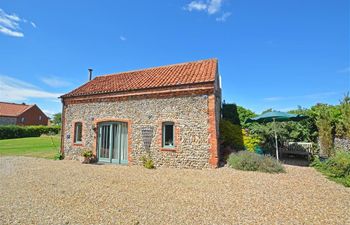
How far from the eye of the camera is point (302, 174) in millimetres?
7930

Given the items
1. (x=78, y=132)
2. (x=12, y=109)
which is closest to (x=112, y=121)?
(x=78, y=132)

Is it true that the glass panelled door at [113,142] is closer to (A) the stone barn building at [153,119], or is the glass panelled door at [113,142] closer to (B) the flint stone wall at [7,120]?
(A) the stone barn building at [153,119]

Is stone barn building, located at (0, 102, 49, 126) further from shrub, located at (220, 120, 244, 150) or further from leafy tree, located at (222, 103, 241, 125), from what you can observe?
shrub, located at (220, 120, 244, 150)

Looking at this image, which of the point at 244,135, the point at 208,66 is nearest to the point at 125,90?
the point at 208,66

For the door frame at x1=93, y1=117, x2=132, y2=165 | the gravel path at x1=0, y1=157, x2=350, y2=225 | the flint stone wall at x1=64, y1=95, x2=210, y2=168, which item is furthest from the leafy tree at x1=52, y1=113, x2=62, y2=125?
the gravel path at x1=0, y1=157, x2=350, y2=225

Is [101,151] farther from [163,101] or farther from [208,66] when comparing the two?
[208,66]

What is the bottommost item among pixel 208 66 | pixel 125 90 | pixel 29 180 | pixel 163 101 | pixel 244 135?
pixel 29 180

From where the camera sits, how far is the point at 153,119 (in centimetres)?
1043

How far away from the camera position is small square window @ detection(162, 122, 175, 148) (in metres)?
10.2

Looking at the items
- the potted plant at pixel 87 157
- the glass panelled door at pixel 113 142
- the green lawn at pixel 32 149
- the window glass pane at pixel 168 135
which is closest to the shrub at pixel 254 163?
the window glass pane at pixel 168 135

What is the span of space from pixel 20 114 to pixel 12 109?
2.32 m

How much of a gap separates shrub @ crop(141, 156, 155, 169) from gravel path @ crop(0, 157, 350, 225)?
176 cm

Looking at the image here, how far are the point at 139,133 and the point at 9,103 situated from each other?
49492 millimetres

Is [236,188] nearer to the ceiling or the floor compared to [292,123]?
nearer to the floor
